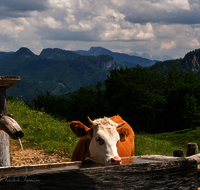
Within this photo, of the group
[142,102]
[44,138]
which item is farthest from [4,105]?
[142,102]

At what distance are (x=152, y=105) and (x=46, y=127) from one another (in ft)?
117

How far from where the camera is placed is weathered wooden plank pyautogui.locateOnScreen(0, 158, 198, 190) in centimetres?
229

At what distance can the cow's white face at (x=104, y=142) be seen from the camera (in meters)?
4.02

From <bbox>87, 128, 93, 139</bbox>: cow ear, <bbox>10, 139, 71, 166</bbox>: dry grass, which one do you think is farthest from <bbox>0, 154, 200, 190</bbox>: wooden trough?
<bbox>10, 139, 71, 166</bbox>: dry grass

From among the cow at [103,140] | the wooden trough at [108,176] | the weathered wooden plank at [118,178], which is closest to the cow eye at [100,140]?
the cow at [103,140]

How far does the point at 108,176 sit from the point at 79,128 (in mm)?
2477

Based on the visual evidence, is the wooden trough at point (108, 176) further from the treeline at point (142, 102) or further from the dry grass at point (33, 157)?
the treeline at point (142, 102)

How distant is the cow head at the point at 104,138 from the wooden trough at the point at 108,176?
2.98 feet

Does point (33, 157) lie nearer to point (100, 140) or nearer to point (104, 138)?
point (100, 140)

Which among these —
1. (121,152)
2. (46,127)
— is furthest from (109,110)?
(121,152)

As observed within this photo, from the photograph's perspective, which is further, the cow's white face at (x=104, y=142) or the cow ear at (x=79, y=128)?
the cow ear at (x=79, y=128)

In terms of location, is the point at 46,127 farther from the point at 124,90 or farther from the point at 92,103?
the point at 92,103

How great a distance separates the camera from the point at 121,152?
617 cm

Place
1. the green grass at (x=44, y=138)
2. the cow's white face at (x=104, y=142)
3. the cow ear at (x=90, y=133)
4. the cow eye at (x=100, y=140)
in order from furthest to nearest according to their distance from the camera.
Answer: the green grass at (x=44, y=138), the cow ear at (x=90, y=133), the cow eye at (x=100, y=140), the cow's white face at (x=104, y=142)
